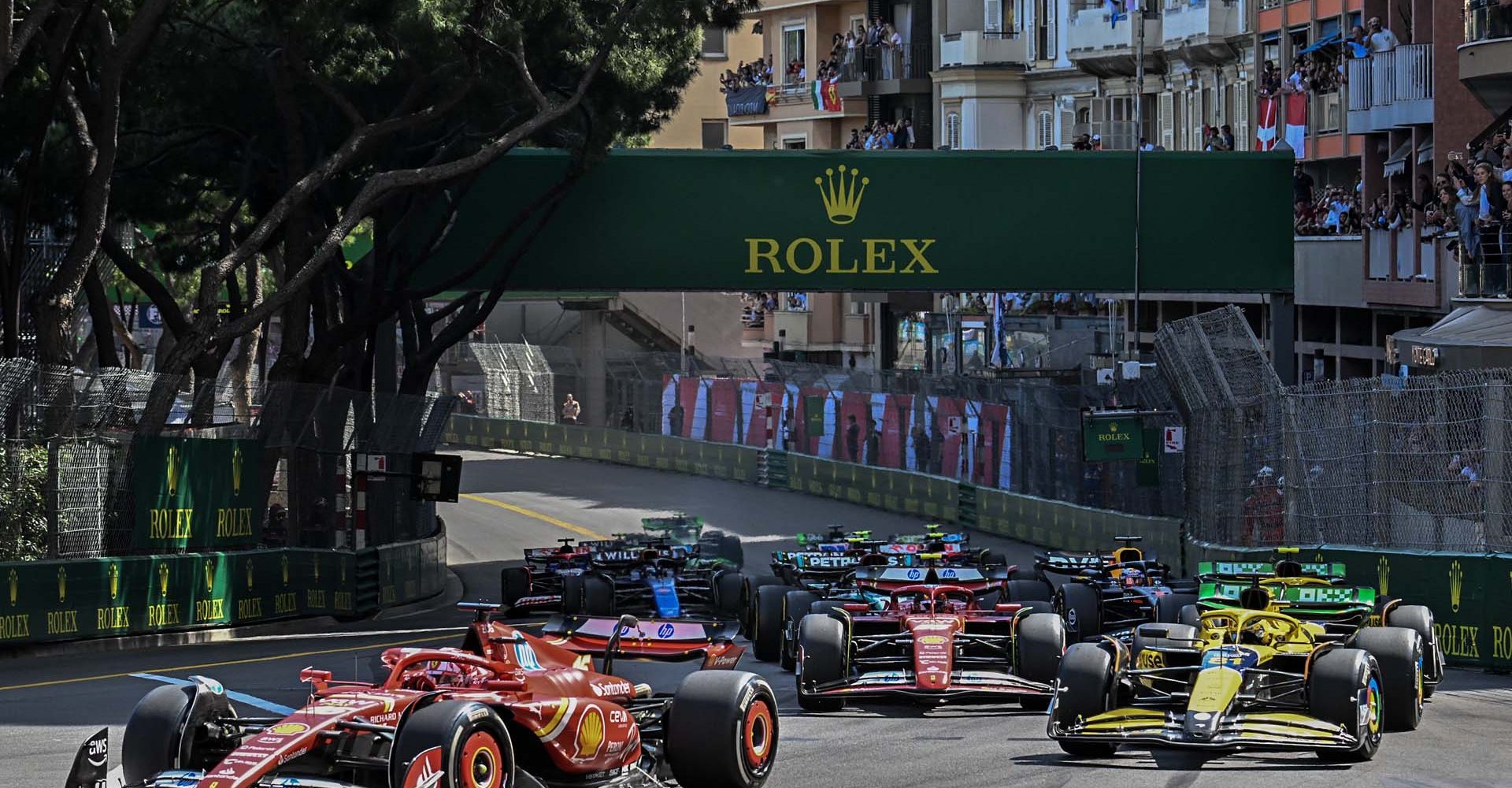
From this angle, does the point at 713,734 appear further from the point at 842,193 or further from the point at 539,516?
the point at 539,516

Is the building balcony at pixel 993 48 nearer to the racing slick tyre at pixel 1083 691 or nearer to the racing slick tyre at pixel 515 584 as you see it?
the racing slick tyre at pixel 515 584

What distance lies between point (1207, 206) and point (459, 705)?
2461 cm

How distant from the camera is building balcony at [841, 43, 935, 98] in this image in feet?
202

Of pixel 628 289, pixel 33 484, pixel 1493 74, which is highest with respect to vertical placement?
pixel 1493 74

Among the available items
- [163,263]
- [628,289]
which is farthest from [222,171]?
[163,263]

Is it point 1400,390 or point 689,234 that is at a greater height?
point 689,234

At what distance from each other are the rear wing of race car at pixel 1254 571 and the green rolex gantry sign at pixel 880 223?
14145mm

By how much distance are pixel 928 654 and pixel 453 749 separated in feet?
20.4

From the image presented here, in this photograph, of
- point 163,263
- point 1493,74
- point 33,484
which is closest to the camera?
point 33,484

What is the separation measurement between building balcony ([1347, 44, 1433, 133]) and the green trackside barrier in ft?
51.0

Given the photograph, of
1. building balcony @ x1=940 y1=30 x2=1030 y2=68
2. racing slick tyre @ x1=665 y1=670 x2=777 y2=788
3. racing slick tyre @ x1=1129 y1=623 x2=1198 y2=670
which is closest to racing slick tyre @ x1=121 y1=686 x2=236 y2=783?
racing slick tyre @ x1=665 y1=670 x2=777 y2=788

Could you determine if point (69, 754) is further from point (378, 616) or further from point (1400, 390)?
point (378, 616)

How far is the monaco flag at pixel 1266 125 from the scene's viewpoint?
43.4 meters

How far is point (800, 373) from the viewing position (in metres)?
48.7
